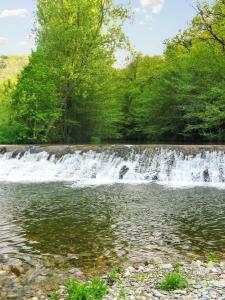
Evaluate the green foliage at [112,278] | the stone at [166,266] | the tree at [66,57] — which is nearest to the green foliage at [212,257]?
the stone at [166,266]

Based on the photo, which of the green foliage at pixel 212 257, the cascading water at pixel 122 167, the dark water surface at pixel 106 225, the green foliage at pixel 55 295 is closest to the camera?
the green foliage at pixel 55 295

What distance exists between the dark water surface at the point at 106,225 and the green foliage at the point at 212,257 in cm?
18

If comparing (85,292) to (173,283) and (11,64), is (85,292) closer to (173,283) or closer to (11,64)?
(173,283)

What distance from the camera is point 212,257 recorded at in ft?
28.2

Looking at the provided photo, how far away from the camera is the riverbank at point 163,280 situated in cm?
619

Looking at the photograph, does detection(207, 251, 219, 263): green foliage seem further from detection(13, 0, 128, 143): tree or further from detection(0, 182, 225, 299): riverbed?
detection(13, 0, 128, 143): tree

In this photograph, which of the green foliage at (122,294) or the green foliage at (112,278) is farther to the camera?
the green foliage at (112,278)

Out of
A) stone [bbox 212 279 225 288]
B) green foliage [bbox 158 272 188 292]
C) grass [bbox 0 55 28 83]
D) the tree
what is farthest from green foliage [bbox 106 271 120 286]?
grass [bbox 0 55 28 83]

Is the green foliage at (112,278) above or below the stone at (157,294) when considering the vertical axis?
below

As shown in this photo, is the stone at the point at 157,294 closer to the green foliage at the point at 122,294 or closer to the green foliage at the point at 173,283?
the green foliage at the point at 173,283

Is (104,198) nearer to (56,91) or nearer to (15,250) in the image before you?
(15,250)

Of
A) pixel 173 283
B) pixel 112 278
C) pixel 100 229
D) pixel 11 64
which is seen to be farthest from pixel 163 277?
pixel 11 64

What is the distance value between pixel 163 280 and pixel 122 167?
1622 cm

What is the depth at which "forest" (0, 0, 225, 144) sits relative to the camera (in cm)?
3397
